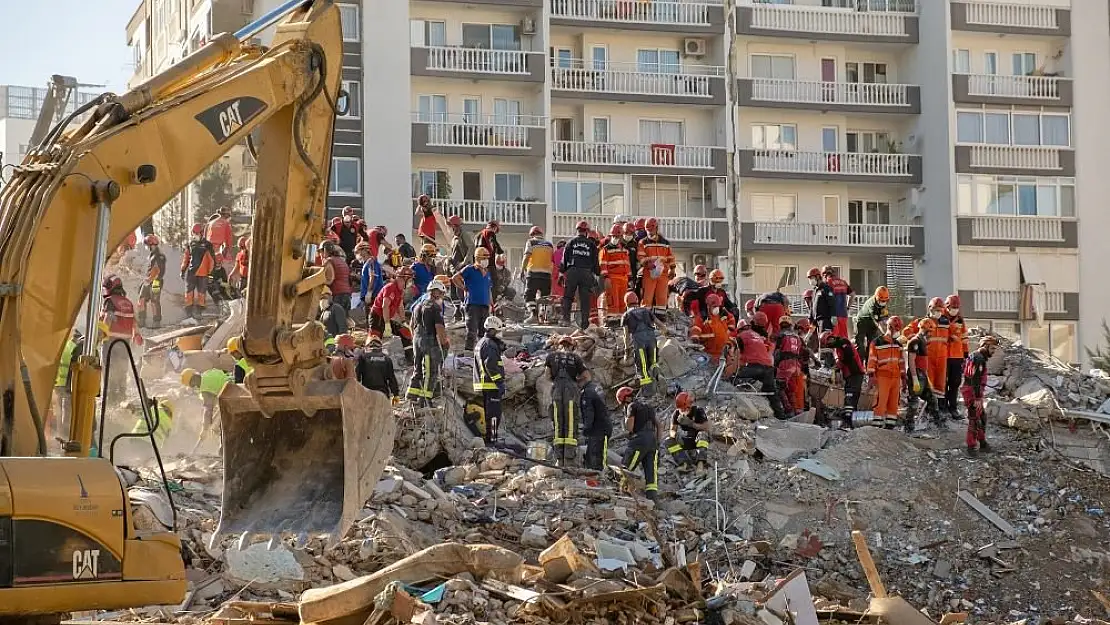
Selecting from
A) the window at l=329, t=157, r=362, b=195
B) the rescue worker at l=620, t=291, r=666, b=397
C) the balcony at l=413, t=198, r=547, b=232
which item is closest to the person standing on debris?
the rescue worker at l=620, t=291, r=666, b=397

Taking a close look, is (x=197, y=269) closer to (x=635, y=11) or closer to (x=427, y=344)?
(x=427, y=344)

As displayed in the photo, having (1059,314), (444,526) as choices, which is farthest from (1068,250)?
(444,526)

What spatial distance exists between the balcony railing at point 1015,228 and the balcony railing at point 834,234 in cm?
198

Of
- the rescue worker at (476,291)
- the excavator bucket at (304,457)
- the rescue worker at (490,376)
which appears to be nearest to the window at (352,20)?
the rescue worker at (476,291)

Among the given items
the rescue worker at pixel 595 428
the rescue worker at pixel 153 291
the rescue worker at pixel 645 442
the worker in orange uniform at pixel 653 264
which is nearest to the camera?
the rescue worker at pixel 645 442

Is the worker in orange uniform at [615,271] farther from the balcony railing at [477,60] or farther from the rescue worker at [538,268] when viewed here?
the balcony railing at [477,60]

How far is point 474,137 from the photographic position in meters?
41.5

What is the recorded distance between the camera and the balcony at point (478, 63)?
4134 cm

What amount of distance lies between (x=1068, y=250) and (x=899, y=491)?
85.5 ft

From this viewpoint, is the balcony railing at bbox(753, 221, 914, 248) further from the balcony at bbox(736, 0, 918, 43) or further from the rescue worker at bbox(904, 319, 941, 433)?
the rescue worker at bbox(904, 319, 941, 433)

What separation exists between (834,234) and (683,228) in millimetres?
4662

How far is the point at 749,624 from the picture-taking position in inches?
548

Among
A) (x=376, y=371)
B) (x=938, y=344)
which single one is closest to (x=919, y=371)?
(x=938, y=344)

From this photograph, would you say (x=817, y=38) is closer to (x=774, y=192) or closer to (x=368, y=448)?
(x=774, y=192)
